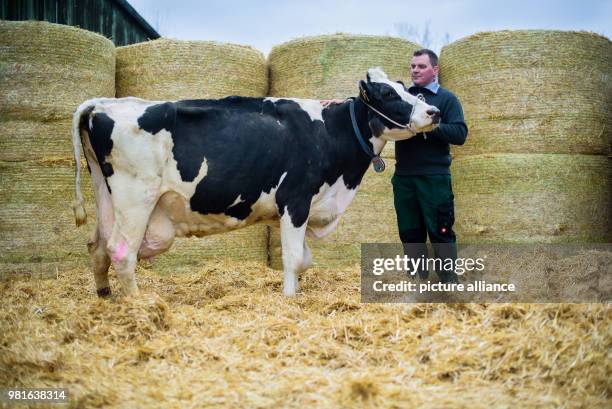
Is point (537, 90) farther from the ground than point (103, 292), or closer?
farther from the ground

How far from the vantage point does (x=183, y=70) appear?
6.88 meters

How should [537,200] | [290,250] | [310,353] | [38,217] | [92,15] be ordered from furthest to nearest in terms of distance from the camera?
1. [92,15]
2. [537,200]
3. [38,217]
4. [290,250]
5. [310,353]

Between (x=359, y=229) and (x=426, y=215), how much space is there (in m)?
1.88

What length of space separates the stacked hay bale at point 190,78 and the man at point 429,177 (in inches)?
89.7

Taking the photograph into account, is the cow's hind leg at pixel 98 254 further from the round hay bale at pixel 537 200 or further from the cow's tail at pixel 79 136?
the round hay bale at pixel 537 200

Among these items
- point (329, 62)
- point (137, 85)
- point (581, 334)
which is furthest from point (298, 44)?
point (581, 334)

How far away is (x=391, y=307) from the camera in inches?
173

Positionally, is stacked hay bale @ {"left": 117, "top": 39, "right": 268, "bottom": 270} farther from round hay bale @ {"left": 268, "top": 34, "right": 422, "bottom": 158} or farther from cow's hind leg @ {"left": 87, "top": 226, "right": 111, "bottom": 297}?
cow's hind leg @ {"left": 87, "top": 226, "right": 111, "bottom": 297}

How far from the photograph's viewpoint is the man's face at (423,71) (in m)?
5.38

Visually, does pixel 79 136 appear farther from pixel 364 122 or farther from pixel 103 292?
pixel 364 122

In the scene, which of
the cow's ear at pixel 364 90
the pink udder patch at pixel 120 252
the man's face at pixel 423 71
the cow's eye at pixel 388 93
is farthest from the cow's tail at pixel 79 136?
the man's face at pixel 423 71

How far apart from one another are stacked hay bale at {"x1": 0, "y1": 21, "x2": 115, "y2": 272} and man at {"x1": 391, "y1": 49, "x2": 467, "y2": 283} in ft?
11.0

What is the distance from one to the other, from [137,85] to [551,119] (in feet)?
15.0

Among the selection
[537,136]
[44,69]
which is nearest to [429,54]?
[537,136]
